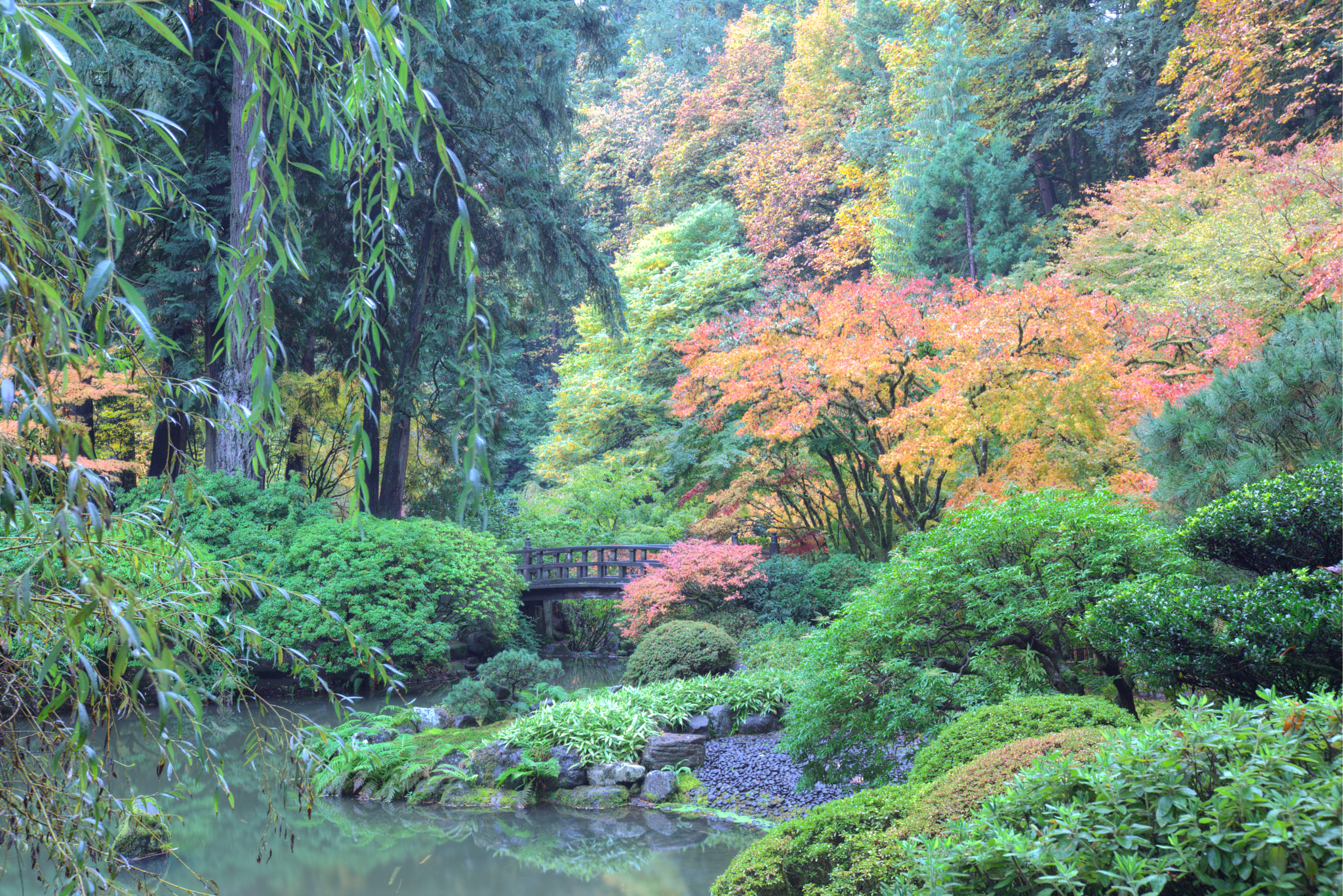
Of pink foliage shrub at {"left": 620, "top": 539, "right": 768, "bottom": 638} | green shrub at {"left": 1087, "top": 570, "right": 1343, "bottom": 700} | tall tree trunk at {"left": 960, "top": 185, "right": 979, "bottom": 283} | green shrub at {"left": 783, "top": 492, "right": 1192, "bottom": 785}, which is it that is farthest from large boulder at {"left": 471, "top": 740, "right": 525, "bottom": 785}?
tall tree trunk at {"left": 960, "top": 185, "right": 979, "bottom": 283}

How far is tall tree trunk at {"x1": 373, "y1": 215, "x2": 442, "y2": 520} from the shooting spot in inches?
480

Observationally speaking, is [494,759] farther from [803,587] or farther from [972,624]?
[803,587]

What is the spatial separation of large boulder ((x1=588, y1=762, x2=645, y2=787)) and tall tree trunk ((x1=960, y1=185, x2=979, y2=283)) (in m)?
10.7

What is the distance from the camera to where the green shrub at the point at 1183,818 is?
154cm

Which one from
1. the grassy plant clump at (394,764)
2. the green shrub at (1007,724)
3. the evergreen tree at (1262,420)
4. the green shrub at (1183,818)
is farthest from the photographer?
the grassy plant clump at (394,764)

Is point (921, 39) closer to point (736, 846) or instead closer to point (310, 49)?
point (736, 846)

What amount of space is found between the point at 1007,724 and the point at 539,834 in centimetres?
386

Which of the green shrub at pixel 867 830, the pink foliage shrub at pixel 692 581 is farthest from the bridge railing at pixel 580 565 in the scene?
the green shrub at pixel 867 830

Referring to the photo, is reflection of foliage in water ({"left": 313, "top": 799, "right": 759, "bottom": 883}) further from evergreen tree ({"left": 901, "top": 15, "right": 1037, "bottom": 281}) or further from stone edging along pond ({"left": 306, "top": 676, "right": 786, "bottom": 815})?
evergreen tree ({"left": 901, "top": 15, "right": 1037, "bottom": 281})

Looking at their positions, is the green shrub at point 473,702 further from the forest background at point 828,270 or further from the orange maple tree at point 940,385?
the orange maple tree at point 940,385

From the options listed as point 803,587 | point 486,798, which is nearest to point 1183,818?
point 486,798

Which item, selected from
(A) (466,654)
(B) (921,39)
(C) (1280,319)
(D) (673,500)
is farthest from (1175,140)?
(A) (466,654)

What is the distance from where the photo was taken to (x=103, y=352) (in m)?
1.45

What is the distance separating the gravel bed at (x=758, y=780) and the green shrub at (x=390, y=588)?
12.7 feet
